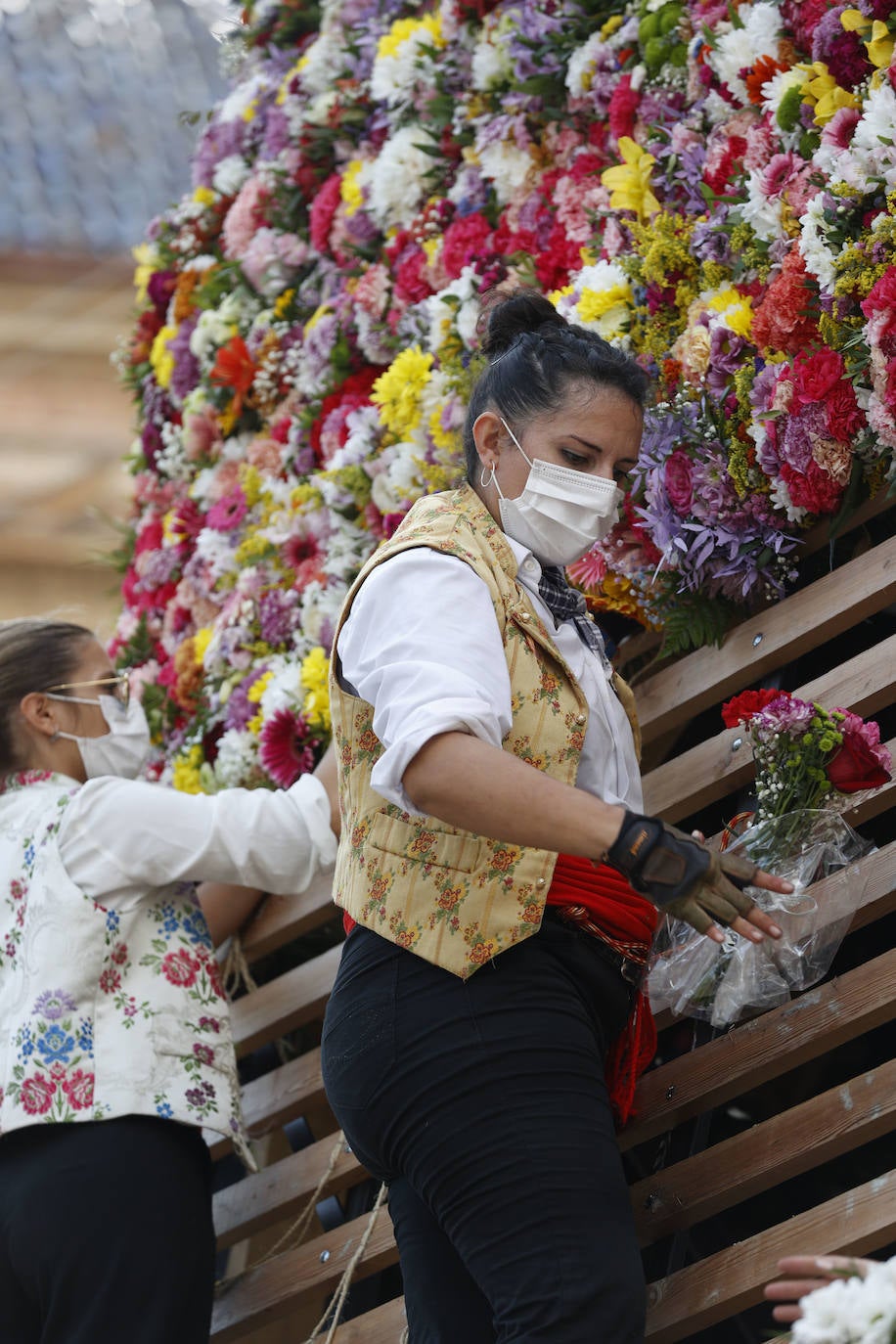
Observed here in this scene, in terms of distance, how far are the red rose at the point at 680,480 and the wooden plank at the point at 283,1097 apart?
111cm

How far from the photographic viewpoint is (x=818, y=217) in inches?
81.2

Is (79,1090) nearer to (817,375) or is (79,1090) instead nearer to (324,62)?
(817,375)

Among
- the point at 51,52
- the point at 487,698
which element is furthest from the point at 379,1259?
the point at 51,52

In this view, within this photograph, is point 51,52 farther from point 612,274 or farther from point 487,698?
point 487,698

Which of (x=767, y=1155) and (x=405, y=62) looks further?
(x=405, y=62)

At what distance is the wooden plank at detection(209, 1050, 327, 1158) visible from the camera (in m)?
2.56

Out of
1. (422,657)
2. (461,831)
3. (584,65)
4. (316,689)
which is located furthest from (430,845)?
(584,65)

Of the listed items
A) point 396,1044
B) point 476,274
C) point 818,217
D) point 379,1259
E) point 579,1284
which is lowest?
point 379,1259

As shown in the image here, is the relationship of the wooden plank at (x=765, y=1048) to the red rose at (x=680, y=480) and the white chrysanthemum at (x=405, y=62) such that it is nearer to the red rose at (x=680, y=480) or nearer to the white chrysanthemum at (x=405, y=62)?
the red rose at (x=680, y=480)

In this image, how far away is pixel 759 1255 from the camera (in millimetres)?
1724

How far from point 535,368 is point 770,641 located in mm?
624

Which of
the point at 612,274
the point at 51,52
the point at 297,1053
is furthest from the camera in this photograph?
the point at 51,52

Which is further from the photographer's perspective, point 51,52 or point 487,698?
point 51,52

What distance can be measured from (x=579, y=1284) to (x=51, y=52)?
6701 millimetres
